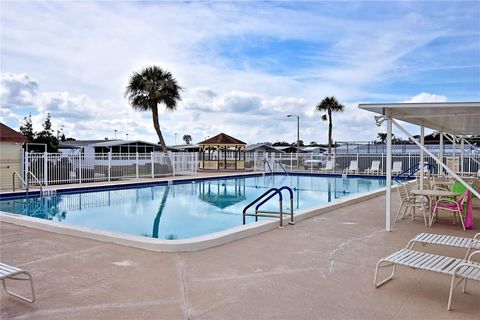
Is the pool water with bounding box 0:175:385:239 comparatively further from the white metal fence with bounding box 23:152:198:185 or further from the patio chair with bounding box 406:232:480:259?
the patio chair with bounding box 406:232:480:259

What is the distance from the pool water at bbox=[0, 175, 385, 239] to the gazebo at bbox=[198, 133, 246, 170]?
9421 mm

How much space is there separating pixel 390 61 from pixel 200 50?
8.22 m

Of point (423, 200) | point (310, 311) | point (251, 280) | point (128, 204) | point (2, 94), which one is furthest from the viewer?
point (2, 94)

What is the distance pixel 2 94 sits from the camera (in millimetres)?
14438

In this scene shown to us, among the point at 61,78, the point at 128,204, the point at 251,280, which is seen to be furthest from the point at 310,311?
the point at 61,78

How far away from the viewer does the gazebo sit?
86.3ft

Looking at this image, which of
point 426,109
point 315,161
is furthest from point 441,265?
point 315,161

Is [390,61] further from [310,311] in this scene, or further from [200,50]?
[310,311]

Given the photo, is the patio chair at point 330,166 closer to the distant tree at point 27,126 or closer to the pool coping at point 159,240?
the pool coping at point 159,240

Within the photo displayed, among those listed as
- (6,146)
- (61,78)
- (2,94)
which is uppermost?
(61,78)

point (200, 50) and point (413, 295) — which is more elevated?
point (200, 50)

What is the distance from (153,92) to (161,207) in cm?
1297

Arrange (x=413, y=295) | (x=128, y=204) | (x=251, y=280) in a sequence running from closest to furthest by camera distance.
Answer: (x=413, y=295) < (x=251, y=280) < (x=128, y=204)

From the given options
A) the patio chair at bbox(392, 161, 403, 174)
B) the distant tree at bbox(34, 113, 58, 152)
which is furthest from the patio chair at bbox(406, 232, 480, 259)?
the distant tree at bbox(34, 113, 58, 152)
